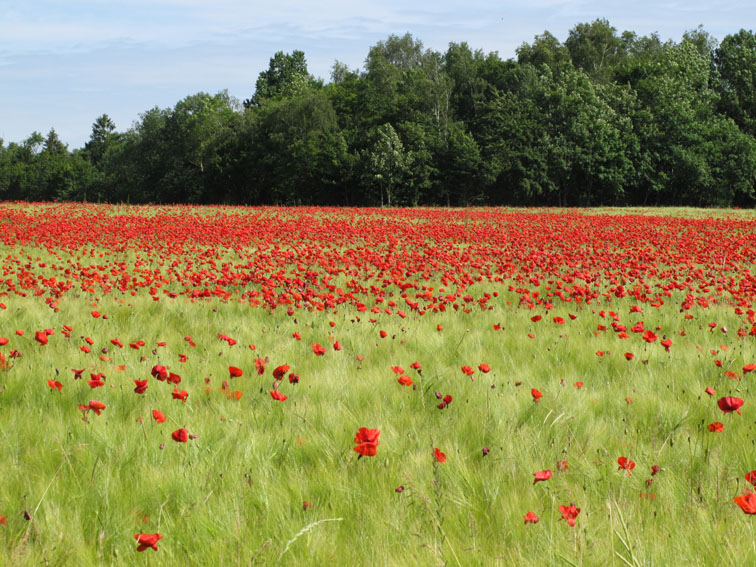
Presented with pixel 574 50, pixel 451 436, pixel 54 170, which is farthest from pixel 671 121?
pixel 54 170

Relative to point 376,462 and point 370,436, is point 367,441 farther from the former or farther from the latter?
point 376,462

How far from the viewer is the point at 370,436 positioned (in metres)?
2.18

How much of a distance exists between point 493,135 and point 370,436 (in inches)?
2080

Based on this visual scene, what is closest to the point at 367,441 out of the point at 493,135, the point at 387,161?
the point at 387,161

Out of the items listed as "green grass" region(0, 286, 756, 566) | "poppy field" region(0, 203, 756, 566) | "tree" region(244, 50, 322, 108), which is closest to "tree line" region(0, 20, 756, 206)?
"tree" region(244, 50, 322, 108)

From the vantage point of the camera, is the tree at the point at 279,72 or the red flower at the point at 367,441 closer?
the red flower at the point at 367,441

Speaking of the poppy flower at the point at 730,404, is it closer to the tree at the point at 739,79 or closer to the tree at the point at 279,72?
the tree at the point at 739,79

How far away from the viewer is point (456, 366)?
173 inches

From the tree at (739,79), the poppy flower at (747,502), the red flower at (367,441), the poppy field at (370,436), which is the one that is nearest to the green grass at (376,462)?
the poppy field at (370,436)

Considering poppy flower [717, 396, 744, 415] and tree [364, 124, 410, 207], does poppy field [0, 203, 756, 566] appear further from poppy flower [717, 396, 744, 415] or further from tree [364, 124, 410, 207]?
tree [364, 124, 410, 207]

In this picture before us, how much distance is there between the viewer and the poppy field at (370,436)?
2.12 metres

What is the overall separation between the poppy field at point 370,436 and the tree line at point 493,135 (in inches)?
1750

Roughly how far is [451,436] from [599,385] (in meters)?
1.49

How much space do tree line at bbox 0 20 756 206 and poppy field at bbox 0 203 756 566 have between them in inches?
1750
